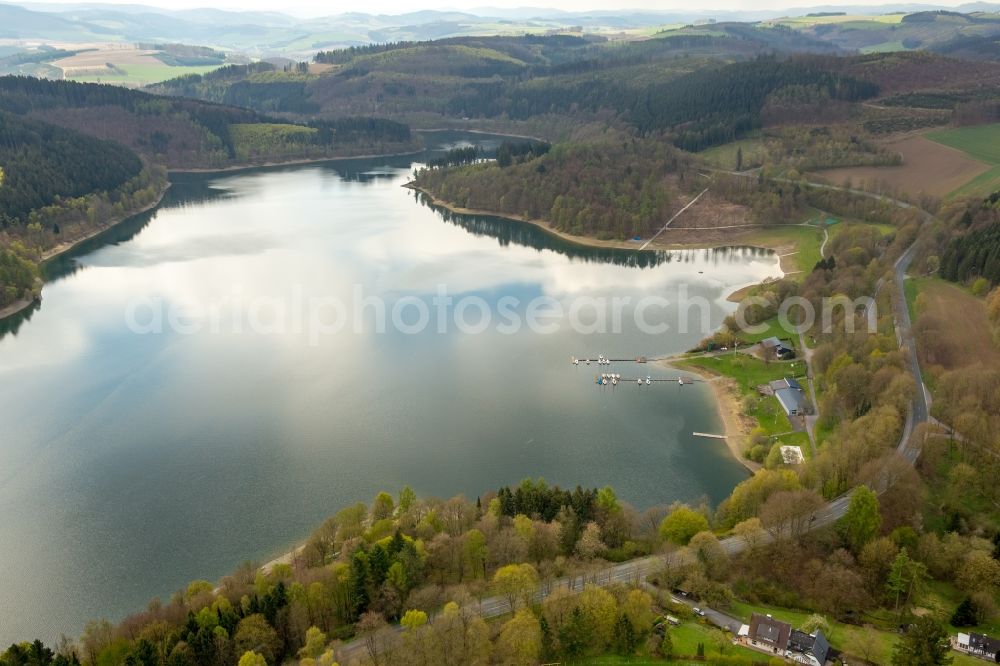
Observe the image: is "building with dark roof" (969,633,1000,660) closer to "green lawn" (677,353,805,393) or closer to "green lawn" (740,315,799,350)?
"green lawn" (677,353,805,393)

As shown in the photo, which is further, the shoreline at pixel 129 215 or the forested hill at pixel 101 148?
the forested hill at pixel 101 148

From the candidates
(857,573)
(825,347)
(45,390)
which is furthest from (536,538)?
(45,390)

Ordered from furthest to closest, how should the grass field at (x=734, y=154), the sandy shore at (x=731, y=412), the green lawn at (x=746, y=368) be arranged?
the grass field at (x=734, y=154) < the green lawn at (x=746, y=368) < the sandy shore at (x=731, y=412)

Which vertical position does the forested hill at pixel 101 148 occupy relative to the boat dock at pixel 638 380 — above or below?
above

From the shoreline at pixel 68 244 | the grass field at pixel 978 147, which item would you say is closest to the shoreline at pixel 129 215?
the shoreline at pixel 68 244

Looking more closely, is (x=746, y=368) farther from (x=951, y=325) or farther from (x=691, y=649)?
(x=691, y=649)

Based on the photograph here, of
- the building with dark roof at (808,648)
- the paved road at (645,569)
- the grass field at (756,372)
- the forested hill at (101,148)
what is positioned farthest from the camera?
the forested hill at (101,148)

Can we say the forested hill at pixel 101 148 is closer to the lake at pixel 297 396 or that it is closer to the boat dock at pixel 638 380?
the lake at pixel 297 396
